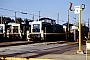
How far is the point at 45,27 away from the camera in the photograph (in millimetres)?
53625

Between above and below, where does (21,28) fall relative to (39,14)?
below

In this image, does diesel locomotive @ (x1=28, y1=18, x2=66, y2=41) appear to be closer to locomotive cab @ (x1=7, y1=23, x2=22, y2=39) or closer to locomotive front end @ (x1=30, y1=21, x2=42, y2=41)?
locomotive front end @ (x1=30, y1=21, x2=42, y2=41)

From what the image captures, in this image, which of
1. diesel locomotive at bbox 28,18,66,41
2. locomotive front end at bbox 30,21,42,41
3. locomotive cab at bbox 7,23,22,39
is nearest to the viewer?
locomotive front end at bbox 30,21,42,41

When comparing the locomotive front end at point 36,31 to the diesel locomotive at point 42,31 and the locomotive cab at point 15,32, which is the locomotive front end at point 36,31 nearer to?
the diesel locomotive at point 42,31

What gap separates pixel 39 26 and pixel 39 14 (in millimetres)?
19164

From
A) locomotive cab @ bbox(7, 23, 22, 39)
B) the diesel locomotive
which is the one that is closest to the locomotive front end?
the diesel locomotive

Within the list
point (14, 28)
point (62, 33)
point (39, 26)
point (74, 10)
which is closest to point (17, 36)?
point (14, 28)

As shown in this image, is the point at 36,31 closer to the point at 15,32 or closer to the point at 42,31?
the point at 42,31

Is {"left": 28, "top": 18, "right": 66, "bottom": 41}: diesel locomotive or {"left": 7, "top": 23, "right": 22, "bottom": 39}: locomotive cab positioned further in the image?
{"left": 7, "top": 23, "right": 22, "bottom": 39}: locomotive cab

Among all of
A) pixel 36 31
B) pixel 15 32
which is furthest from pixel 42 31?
pixel 15 32

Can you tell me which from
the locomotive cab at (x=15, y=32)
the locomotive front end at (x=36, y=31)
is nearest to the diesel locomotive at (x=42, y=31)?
the locomotive front end at (x=36, y=31)

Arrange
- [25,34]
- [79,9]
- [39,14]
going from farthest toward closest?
[39,14] < [25,34] < [79,9]

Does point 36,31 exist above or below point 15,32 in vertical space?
above

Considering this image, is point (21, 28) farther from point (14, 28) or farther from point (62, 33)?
point (62, 33)
